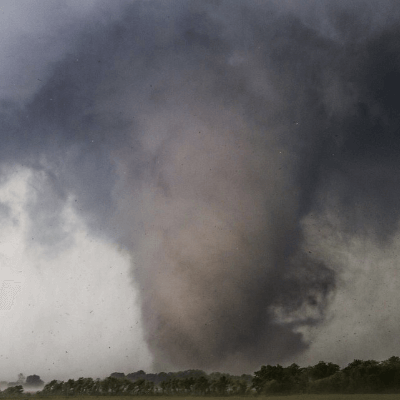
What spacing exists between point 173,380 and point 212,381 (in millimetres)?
14637

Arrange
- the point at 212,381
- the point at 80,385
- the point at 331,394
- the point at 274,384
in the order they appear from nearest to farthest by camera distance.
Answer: the point at 331,394
the point at 274,384
the point at 212,381
the point at 80,385

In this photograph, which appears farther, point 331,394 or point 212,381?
point 212,381

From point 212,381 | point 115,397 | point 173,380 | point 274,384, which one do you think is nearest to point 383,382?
point 274,384

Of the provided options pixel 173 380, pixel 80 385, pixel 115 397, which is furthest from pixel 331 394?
pixel 80 385

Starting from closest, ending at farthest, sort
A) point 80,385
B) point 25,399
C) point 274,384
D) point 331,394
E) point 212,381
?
point 331,394 < point 274,384 < point 212,381 < point 25,399 < point 80,385

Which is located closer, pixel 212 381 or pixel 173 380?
pixel 212 381

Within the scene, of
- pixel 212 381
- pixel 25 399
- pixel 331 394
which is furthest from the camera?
pixel 25 399

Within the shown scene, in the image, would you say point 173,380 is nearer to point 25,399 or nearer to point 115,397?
point 115,397

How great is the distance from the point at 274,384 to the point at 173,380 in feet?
111

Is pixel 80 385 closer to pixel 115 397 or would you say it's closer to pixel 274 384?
pixel 115 397

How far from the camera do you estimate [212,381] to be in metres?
108

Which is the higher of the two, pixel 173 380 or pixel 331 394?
pixel 173 380

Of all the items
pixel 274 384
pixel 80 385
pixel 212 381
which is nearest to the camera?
pixel 274 384

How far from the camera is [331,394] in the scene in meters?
86.7
